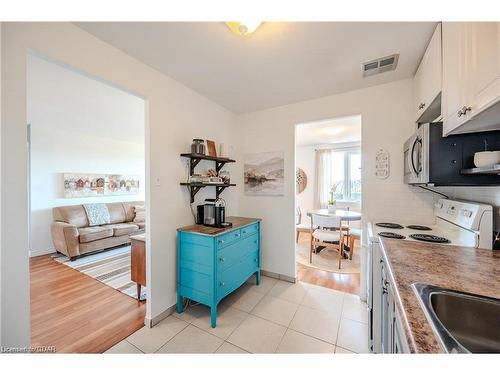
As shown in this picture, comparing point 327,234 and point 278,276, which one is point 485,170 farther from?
point 327,234

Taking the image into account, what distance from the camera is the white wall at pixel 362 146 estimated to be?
80.4 inches

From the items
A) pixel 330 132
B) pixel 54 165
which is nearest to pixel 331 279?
pixel 330 132

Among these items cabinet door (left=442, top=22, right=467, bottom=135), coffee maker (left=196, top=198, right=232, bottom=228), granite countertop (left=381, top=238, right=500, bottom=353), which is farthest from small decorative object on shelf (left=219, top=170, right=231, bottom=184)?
cabinet door (left=442, top=22, right=467, bottom=135)

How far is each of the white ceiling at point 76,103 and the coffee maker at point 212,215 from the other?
148cm

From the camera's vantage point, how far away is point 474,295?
738mm

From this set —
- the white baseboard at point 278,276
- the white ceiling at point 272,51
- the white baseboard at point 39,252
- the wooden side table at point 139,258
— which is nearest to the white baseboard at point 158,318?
the wooden side table at point 139,258

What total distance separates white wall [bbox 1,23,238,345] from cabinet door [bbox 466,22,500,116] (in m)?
2.18

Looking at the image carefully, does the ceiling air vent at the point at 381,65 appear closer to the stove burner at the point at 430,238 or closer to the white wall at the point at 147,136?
the stove burner at the point at 430,238

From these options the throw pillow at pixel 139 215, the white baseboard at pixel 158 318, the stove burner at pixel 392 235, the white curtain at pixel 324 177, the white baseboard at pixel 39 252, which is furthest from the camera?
the white curtain at pixel 324 177

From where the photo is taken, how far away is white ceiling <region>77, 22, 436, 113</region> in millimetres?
1362

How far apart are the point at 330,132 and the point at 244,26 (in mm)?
3455
